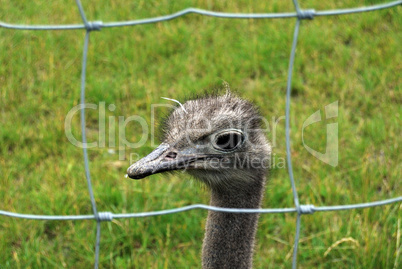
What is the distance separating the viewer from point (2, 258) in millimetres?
2898

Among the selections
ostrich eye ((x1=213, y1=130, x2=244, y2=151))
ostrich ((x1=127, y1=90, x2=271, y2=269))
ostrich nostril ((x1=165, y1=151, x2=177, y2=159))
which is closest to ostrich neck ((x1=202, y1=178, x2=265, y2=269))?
ostrich ((x1=127, y1=90, x2=271, y2=269))

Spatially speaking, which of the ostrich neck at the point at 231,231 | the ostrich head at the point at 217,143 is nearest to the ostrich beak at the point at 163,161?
the ostrich head at the point at 217,143

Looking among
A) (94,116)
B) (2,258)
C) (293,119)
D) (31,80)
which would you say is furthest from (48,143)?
(293,119)

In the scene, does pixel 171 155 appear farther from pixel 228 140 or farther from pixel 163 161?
pixel 228 140

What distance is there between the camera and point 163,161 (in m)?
2.11

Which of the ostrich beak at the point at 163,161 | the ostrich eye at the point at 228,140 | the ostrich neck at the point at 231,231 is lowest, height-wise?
the ostrich neck at the point at 231,231

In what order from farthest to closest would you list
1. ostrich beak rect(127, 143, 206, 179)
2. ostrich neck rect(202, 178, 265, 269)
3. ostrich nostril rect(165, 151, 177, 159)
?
ostrich neck rect(202, 178, 265, 269), ostrich nostril rect(165, 151, 177, 159), ostrich beak rect(127, 143, 206, 179)

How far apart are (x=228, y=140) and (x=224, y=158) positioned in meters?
0.08

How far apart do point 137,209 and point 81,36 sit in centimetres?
186

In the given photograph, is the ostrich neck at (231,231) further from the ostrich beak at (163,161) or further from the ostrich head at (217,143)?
the ostrich beak at (163,161)

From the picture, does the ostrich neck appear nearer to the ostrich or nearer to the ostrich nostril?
the ostrich

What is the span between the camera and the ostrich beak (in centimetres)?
199

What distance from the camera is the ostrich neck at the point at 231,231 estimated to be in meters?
2.37

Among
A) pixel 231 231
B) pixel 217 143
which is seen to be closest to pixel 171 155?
pixel 217 143
